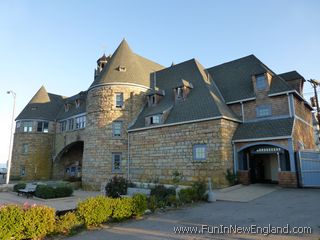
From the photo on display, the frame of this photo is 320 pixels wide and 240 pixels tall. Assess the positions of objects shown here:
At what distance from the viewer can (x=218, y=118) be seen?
18.0 meters

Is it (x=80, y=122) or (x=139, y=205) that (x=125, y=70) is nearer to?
(x=80, y=122)

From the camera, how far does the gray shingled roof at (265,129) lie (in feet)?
56.1

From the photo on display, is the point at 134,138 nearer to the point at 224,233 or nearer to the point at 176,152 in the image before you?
the point at 176,152

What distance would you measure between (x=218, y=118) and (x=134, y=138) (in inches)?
349

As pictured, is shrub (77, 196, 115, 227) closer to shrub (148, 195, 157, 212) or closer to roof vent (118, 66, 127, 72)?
shrub (148, 195, 157, 212)

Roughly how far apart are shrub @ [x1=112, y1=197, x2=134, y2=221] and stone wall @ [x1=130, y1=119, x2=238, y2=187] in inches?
365

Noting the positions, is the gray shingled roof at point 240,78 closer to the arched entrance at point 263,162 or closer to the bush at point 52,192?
the arched entrance at point 263,162

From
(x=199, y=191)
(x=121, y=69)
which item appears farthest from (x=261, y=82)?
(x=121, y=69)

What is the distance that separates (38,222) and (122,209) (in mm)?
2867

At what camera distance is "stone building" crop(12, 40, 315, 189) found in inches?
708

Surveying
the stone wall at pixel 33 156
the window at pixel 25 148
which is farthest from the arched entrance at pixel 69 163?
the window at pixel 25 148

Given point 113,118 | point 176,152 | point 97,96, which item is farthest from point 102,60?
point 176,152

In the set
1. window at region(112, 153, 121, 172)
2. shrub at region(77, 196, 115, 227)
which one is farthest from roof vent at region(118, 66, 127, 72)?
shrub at region(77, 196, 115, 227)

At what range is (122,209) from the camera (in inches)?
364
